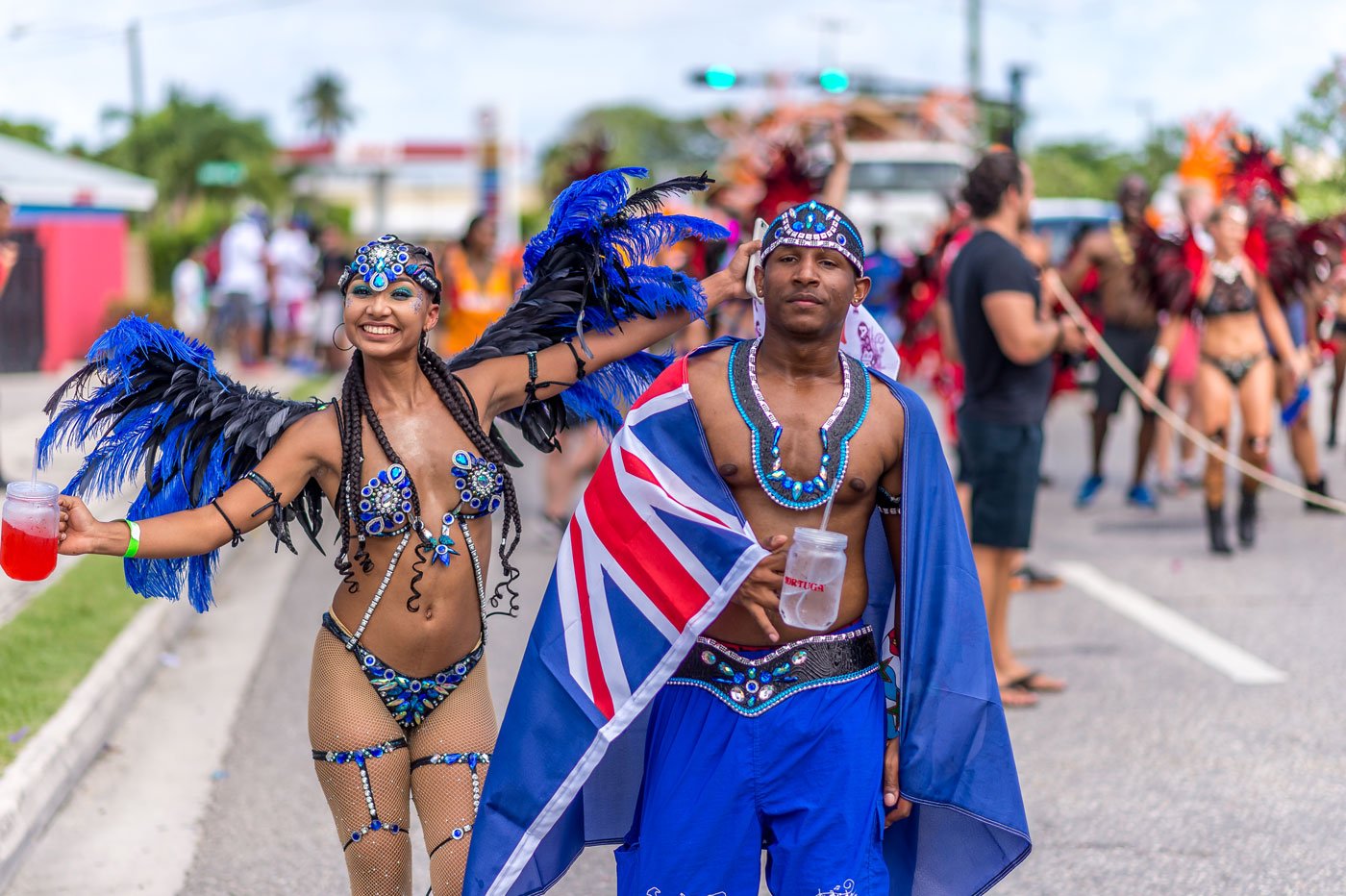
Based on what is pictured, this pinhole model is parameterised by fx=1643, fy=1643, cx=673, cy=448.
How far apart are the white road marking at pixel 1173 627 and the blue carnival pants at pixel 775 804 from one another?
436 centimetres

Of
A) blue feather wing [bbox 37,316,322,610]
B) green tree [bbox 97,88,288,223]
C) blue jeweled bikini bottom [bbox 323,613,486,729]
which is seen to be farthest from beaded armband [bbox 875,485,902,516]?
green tree [bbox 97,88,288,223]

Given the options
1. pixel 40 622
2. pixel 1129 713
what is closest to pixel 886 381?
pixel 1129 713

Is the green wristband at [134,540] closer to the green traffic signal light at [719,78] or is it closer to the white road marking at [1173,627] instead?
the white road marking at [1173,627]

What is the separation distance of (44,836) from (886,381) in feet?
11.1

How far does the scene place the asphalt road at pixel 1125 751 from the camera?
Answer: 5086 mm

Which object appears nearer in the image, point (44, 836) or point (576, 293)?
point (576, 293)

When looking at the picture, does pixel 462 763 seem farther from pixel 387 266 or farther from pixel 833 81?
pixel 833 81

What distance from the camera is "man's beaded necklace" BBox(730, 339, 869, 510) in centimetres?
357

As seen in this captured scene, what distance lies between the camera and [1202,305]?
1000 cm

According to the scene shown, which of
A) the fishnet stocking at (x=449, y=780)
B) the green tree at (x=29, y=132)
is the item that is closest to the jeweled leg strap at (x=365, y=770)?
the fishnet stocking at (x=449, y=780)

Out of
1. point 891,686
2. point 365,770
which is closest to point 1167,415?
point 891,686

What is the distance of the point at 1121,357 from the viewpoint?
39.8 ft

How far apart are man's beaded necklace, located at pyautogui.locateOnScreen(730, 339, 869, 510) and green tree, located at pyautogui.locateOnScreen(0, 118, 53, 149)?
142ft

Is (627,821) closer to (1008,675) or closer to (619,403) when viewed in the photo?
(619,403)
